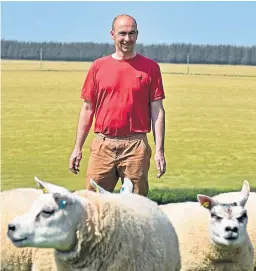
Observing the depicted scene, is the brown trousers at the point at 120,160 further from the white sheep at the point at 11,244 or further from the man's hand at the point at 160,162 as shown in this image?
the white sheep at the point at 11,244

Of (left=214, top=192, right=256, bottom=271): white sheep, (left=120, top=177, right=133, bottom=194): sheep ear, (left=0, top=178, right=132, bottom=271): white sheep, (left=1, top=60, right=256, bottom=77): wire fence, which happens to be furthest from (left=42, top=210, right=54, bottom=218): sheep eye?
(left=1, top=60, right=256, bottom=77): wire fence

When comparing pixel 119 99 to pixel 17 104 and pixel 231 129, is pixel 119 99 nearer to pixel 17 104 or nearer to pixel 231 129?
pixel 231 129

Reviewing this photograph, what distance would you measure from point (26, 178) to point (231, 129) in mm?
15791

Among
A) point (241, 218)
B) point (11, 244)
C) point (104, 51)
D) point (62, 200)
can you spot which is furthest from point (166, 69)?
point (62, 200)

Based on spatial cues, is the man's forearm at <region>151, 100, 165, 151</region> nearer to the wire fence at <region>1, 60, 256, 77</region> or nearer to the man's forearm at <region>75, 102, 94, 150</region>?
the man's forearm at <region>75, 102, 94, 150</region>

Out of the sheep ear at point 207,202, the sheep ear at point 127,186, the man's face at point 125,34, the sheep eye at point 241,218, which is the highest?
the man's face at point 125,34

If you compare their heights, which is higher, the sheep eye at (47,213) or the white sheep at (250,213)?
the sheep eye at (47,213)

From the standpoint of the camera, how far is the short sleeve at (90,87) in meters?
6.75

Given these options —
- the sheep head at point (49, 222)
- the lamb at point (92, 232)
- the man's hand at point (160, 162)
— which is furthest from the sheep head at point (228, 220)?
the sheep head at point (49, 222)

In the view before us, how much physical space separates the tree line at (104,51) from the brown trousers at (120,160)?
3600 inches

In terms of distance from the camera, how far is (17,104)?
39.8 metres

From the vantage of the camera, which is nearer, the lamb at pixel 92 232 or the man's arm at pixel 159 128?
the lamb at pixel 92 232

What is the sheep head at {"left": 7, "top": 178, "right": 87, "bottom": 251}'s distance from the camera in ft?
15.5

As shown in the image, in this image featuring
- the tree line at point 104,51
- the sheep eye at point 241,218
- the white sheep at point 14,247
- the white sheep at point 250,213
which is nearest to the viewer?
the white sheep at point 14,247
